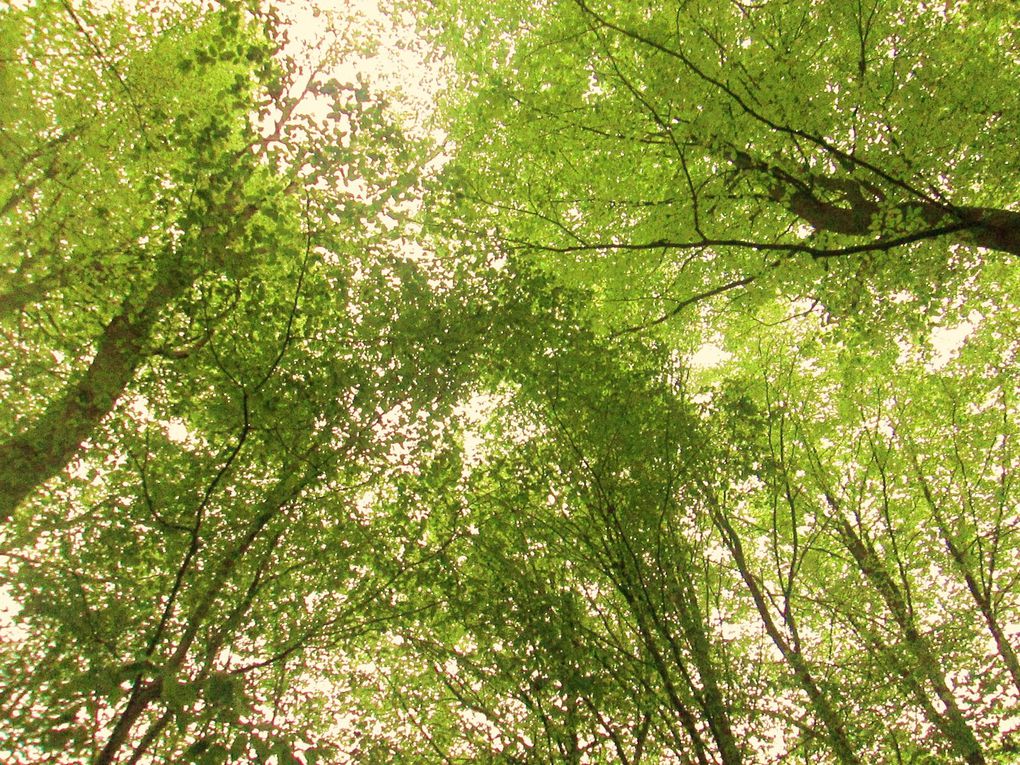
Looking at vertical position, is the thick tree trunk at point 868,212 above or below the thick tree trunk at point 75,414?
above

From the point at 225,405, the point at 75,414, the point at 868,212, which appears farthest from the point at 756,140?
the point at 75,414

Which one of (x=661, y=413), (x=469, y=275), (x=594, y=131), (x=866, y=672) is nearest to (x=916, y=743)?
(x=866, y=672)

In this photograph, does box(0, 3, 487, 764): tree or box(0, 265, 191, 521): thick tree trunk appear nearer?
box(0, 3, 487, 764): tree

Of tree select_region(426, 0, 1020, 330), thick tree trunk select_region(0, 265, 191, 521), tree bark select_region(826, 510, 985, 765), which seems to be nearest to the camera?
thick tree trunk select_region(0, 265, 191, 521)

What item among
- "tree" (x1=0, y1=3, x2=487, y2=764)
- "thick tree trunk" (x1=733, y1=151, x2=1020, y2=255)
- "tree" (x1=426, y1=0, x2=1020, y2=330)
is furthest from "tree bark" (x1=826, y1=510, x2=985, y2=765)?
"tree" (x1=0, y1=3, x2=487, y2=764)

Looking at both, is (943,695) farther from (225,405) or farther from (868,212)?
(225,405)

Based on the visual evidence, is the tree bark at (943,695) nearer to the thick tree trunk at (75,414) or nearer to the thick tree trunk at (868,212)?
the thick tree trunk at (868,212)

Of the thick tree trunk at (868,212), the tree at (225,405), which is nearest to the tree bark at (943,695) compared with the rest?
the thick tree trunk at (868,212)

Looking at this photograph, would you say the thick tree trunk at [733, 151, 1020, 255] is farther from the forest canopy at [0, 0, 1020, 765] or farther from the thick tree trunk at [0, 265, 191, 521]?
the thick tree trunk at [0, 265, 191, 521]

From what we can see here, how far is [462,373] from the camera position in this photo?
5.05 m

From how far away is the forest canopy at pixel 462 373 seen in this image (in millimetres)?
3922

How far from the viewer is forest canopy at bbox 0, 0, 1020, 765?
3922 millimetres

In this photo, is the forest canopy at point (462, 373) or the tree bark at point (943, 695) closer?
the forest canopy at point (462, 373)

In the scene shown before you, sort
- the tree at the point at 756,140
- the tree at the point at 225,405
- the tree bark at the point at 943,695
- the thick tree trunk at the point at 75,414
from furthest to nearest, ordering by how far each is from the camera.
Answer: the tree at the point at 756,140
the tree bark at the point at 943,695
the thick tree trunk at the point at 75,414
the tree at the point at 225,405
